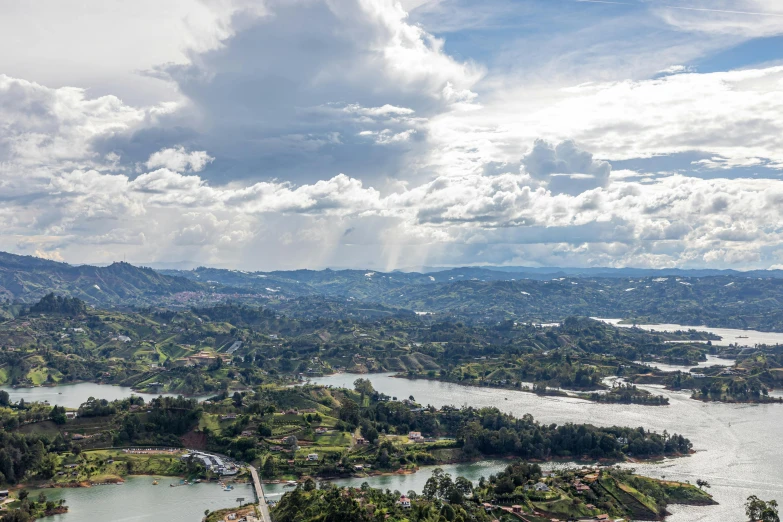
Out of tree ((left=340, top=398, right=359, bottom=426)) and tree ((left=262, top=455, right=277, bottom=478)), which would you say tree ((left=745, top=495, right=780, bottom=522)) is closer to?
tree ((left=262, top=455, right=277, bottom=478))

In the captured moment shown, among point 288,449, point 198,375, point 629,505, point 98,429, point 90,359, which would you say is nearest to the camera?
point 629,505

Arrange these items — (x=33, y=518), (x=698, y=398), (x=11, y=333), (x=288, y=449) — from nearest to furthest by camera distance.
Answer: (x=33, y=518) → (x=288, y=449) → (x=698, y=398) → (x=11, y=333)

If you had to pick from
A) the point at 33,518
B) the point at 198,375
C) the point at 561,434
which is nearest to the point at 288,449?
the point at 33,518

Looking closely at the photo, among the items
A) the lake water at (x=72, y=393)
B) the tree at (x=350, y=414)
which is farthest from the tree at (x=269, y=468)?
the lake water at (x=72, y=393)

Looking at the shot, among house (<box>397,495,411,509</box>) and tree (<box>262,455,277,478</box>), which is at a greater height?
house (<box>397,495,411,509</box>)

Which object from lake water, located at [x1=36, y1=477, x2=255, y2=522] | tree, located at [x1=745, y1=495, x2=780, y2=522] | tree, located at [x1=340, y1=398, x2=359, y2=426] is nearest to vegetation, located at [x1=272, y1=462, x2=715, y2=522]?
tree, located at [x1=745, y1=495, x2=780, y2=522]

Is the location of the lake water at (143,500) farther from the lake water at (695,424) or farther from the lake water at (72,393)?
the lake water at (72,393)

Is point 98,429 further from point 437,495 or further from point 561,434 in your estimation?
point 561,434
